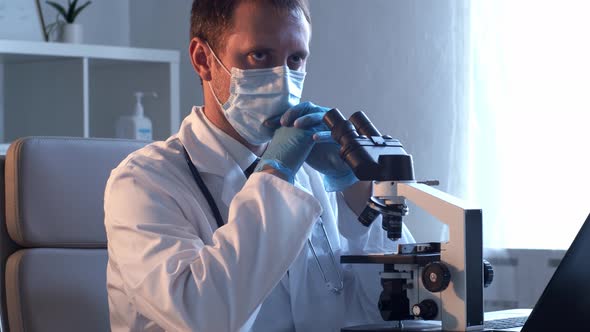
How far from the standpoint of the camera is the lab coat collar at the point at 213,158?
154 centimetres

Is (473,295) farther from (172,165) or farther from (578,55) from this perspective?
(578,55)

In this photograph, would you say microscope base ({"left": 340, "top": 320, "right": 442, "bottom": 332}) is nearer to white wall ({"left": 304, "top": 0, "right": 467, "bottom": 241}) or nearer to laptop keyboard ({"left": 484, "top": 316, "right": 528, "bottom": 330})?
laptop keyboard ({"left": 484, "top": 316, "right": 528, "bottom": 330})

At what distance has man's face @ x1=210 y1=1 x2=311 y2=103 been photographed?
151 cm

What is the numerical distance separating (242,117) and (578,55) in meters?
1.15

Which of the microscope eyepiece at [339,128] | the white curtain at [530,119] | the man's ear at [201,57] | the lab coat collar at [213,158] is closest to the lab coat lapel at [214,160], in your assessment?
the lab coat collar at [213,158]

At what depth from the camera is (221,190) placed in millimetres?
1549

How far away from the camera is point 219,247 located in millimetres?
1301

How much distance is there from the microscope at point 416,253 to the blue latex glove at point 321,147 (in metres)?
0.08

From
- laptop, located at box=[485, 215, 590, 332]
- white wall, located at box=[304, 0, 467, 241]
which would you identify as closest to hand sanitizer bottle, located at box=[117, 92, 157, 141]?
white wall, located at box=[304, 0, 467, 241]

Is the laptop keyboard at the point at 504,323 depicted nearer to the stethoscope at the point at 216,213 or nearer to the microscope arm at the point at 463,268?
the microscope arm at the point at 463,268

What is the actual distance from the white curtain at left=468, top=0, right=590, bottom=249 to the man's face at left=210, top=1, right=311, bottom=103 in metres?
1.05

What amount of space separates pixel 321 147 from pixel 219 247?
0.23 metres

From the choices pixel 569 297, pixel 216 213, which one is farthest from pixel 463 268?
pixel 216 213

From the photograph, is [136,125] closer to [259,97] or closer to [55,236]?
[55,236]
